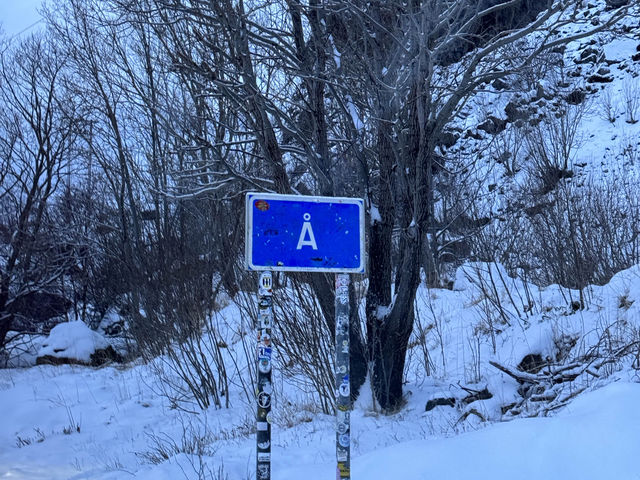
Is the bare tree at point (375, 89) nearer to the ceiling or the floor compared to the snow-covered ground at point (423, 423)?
nearer to the ceiling

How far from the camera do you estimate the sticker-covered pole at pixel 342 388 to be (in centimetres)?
276

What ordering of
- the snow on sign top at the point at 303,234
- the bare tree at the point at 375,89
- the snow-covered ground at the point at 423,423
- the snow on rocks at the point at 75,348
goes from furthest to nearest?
the snow on rocks at the point at 75,348
the bare tree at the point at 375,89
the snow-covered ground at the point at 423,423
the snow on sign top at the point at 303,234

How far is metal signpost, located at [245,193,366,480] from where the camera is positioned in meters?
2.75

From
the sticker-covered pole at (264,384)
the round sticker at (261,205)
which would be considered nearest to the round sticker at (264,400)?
the sticker-covered pole at (264,384)

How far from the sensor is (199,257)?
903 cm

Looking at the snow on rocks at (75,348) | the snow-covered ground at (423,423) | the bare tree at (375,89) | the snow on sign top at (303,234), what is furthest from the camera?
the snow on rocks at (75,348)

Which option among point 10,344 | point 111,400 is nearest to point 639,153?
point 111,400

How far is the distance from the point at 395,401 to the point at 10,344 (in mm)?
17925

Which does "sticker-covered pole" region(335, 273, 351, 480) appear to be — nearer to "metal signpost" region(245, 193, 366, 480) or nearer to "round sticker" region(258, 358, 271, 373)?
"metal signpost" region(245, 193, 366, 480)

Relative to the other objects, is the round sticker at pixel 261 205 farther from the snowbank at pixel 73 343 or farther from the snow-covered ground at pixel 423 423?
the snowbank at pixel 73 343

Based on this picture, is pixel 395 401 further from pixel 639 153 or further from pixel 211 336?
pixel 639 153

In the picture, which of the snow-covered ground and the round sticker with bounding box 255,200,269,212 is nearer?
the round sticker with bounding box 255,200,269,212

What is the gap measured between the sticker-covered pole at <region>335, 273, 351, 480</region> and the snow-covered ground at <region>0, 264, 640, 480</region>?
95 cm

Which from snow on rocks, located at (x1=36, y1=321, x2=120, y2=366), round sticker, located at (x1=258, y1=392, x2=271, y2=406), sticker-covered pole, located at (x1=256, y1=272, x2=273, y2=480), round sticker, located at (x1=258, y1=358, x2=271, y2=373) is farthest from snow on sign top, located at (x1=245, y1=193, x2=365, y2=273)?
snow on rocks, located at (x1=36, y1=321, x2=120, y2=366)
